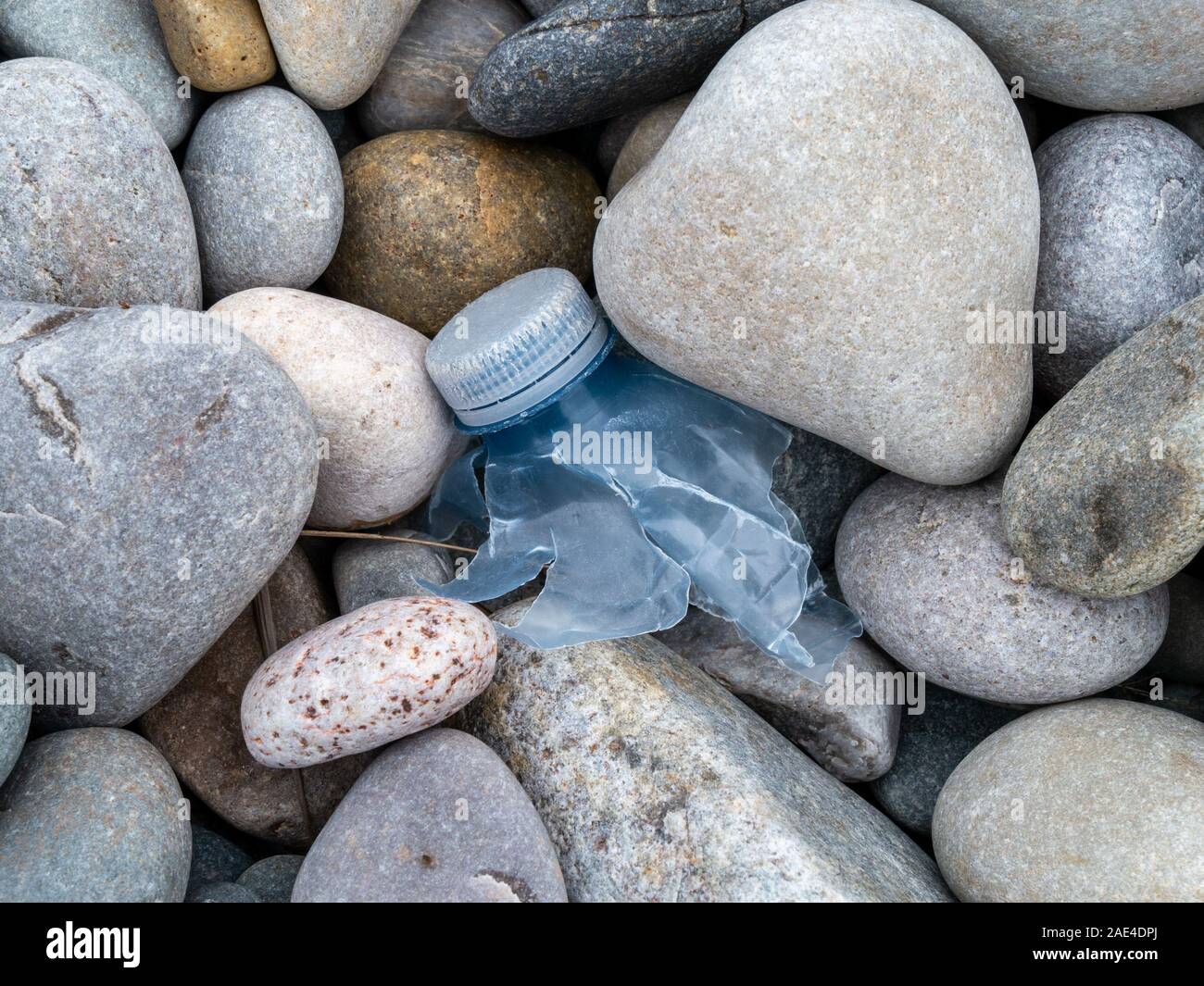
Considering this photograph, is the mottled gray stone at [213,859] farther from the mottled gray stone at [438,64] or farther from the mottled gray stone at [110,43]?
the mottled gray stone at [438,64]

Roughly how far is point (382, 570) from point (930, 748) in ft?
5.44

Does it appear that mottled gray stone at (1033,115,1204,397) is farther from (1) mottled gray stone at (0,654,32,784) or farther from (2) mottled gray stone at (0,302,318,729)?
(1) mottled gray stone at (0,654,32,784)

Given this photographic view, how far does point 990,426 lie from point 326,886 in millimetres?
1973

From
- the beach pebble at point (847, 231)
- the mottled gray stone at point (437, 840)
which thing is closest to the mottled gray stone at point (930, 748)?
the beach pebble at point (847, 231)

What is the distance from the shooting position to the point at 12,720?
7.52 ft

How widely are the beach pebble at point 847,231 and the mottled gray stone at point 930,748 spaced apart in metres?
0.80

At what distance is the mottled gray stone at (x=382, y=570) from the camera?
3.06m

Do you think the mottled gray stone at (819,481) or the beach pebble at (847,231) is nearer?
the beach pebble at (847,231)

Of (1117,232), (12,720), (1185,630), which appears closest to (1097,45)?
(1117,232)

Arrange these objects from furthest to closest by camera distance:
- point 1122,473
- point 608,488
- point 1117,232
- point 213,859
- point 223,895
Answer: point 608,488
point 213,859
point 1117,232
point 223,895
point 1122,473

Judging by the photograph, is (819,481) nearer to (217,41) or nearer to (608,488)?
(608,488)

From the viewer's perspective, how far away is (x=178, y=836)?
8.39 ft

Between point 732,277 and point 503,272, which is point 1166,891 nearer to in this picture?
point 732,277

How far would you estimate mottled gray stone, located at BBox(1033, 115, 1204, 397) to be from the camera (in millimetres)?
2775
